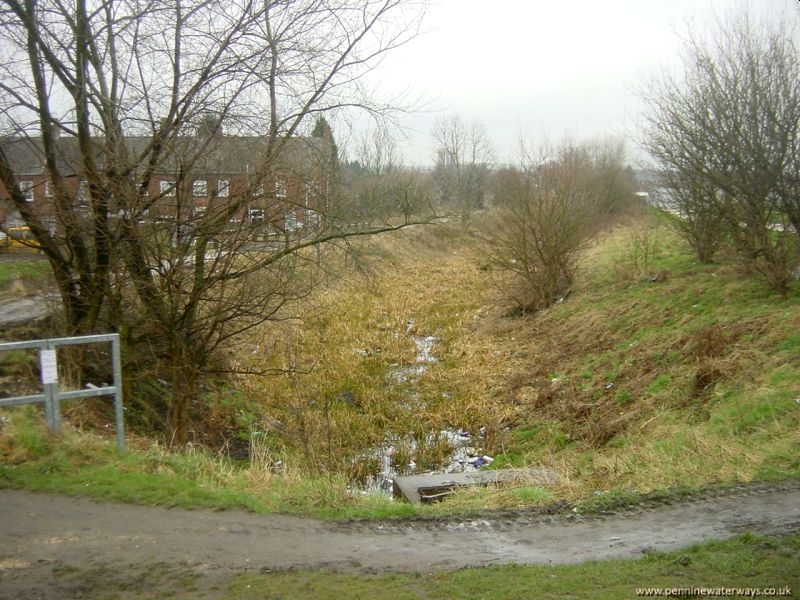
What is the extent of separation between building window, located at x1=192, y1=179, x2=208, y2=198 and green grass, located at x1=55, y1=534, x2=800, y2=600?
6.19 m

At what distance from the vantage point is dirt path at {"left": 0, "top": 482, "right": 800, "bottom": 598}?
4.71 meters

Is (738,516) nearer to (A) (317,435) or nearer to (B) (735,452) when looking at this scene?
(B) (735,452)

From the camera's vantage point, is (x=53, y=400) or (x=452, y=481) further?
(x=452, y=481)

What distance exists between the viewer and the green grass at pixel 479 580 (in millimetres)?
4199

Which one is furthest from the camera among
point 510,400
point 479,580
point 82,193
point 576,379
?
point 576,379

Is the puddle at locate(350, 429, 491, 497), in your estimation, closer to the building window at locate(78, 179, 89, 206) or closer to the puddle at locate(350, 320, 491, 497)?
the puddle at locate(350, 320, 491, 497)

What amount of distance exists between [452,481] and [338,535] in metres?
3.07

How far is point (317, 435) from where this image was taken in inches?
404

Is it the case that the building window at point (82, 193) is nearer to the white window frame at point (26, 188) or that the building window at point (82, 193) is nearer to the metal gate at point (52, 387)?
the white window frame at point (26, 188)

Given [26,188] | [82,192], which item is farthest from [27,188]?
[82,192]

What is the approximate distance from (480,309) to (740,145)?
11.9 m

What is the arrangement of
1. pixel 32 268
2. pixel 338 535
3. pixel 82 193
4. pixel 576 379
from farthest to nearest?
pixel 576 379 < pixel 32 268 < pixel 82 193 < pixel 338 535

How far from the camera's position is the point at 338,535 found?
5.32m

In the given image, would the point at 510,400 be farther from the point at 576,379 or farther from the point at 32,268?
the point at 32,268
